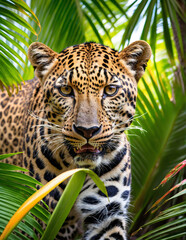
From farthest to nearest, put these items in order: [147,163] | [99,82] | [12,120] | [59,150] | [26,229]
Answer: [147,163] < [12,120] < [59,150] < [99,82] < [26,229]

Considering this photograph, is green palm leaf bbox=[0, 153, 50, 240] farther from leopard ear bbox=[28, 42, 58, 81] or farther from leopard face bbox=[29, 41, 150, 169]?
leopard ear bbox=[28, 42, 58, 81]

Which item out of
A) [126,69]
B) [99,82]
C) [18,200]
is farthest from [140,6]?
[18,200]

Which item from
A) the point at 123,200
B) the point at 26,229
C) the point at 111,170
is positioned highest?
the point at 111,170

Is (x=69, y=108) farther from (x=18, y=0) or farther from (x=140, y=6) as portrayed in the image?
(x=140, y=6)

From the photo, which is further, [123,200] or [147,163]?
[147,163]

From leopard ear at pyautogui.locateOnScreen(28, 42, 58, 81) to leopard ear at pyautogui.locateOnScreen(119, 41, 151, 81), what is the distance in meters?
0.59

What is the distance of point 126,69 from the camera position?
10.8 feet

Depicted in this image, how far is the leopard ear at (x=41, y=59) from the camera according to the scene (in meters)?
3.23

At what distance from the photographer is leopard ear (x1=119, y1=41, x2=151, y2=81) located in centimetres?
324

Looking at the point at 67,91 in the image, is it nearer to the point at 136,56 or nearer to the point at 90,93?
the point at 90,93

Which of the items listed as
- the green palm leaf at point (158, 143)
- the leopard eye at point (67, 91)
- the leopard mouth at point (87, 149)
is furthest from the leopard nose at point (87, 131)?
the green palm leaf at point (158, 143)

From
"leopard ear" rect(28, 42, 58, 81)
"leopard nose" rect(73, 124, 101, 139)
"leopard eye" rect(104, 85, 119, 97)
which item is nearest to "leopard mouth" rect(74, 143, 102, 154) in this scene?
"leopard nose" rect(73, 124, 101, 139)

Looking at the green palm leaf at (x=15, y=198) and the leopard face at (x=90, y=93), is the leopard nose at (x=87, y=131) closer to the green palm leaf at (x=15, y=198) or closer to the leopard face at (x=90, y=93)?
the leopard face at (x=90, y=93)

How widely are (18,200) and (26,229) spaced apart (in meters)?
0.15
